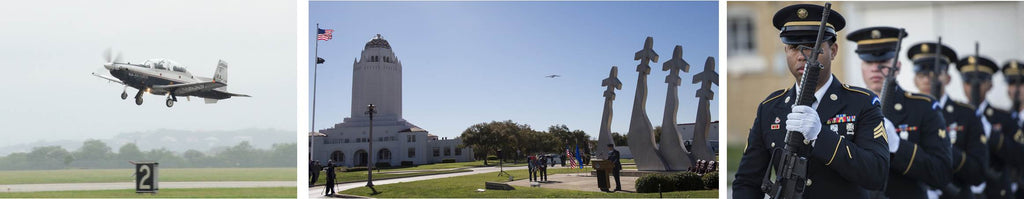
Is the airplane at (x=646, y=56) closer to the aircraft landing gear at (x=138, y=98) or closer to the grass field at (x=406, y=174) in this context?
the grass field at (x=406, y=174)

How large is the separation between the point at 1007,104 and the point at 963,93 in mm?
512

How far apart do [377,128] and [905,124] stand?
7.54 meters

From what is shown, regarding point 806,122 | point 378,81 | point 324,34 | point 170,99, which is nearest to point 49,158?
point 170,99

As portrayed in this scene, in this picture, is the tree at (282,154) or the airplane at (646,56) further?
the tree at (282,154)

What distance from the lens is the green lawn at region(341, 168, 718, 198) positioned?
9477 mm

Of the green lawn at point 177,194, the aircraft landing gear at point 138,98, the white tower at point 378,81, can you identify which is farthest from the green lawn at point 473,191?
the aircraft landing gear at point 138,98

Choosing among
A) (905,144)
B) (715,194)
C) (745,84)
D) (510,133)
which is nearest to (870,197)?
(905,144)

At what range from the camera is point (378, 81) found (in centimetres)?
1020

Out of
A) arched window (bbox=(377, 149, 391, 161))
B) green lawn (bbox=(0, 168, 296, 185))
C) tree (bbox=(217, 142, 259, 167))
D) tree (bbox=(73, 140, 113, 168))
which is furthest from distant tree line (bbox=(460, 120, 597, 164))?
tree (bbox=(73, 140, 113, 168))

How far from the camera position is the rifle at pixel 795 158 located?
12.9ft

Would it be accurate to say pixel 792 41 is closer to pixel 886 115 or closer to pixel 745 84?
pixel 886 115

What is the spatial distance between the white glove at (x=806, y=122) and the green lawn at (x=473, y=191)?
5.48m

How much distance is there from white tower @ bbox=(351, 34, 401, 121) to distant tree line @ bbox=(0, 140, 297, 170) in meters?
11.6

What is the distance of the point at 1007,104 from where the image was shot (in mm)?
5871
